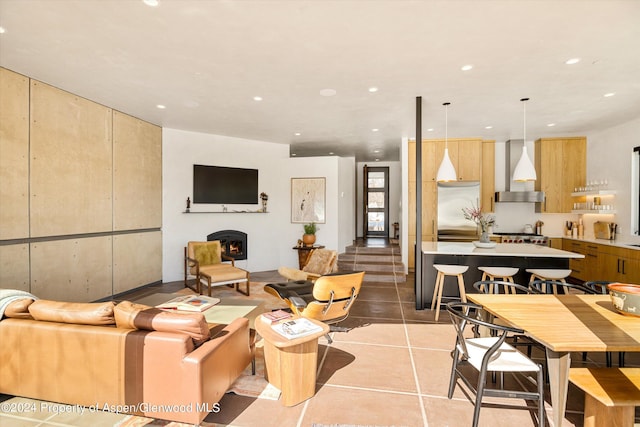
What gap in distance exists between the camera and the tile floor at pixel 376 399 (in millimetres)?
2156

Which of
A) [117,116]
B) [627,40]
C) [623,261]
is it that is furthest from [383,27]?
[623,261]

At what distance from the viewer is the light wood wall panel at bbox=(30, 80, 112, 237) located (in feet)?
13.0

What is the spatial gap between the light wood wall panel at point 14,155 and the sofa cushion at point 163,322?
272cm

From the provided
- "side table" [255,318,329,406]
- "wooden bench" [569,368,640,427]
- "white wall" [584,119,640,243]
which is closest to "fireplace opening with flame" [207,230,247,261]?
"side table" [255,318,329,406]

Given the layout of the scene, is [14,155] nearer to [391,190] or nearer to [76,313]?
[76,313]

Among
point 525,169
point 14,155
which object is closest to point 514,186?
A: point 525,169

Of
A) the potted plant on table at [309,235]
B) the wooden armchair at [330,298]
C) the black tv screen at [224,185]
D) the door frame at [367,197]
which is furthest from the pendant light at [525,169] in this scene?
the door frame at [367,197]

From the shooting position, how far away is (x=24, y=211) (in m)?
3.79

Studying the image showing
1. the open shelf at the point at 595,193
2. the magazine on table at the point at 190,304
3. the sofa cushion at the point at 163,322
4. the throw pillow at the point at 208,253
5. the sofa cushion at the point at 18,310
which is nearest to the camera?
the sofa cushion at the point at 163,322

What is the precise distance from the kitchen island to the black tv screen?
13.9 ft

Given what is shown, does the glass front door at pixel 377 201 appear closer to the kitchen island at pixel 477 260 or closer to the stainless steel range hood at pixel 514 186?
the stainless steel range hood at pixel 514 186

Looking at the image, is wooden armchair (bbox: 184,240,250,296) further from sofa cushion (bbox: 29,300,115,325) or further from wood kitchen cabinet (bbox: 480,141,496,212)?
wood kitchen cabinet (bbox: 480,141,496,212)

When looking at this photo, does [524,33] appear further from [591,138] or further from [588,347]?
[591,138]

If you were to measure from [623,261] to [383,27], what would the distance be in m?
5.38
